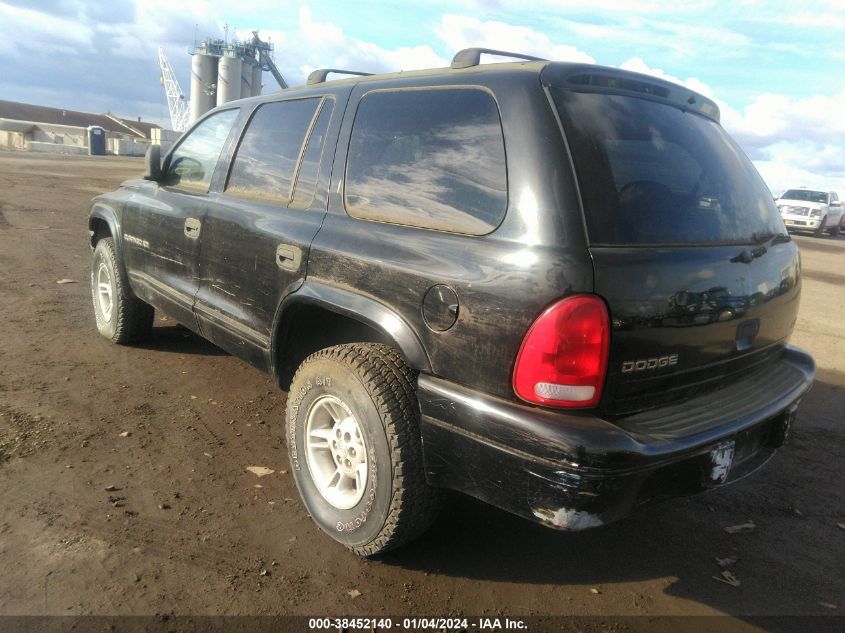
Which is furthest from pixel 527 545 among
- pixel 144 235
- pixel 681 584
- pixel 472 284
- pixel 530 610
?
pixel 144 235

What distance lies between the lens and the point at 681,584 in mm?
2670

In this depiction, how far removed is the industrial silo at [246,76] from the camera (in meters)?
68.8

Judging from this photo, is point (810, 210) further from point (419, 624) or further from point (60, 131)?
point (60, 131)

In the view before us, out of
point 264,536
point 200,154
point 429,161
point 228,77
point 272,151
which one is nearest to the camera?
point 429,161

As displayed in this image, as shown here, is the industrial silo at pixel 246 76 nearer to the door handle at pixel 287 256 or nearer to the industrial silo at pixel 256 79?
the industrial silo at pixel 256 79

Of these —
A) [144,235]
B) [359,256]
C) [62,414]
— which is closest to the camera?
[359,256]

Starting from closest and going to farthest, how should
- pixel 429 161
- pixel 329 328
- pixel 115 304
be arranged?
pixel 429 161 → pixel 329 328 → pixel 115 304

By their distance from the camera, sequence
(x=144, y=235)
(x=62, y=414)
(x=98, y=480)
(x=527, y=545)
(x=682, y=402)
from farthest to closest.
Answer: (x=144, y=235) < (x=62, y=414) < (x=98, y=480) < (x=527, y=545) < (x=682, y=402)

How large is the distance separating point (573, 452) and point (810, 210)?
2537cm

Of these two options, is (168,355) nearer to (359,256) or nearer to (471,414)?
(359,256)

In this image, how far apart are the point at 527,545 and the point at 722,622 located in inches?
31.6

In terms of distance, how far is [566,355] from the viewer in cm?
205

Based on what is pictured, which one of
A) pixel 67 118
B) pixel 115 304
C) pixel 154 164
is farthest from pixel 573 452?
pixel 67 118

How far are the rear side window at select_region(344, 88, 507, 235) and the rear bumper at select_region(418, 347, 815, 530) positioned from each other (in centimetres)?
64
